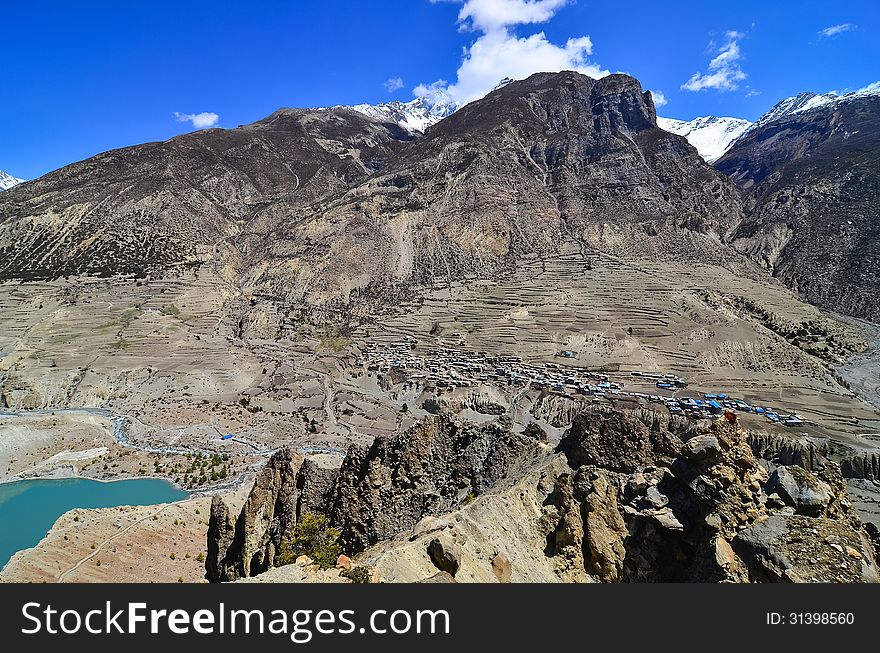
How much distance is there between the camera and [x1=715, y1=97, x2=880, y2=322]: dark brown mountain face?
99688 millimetres

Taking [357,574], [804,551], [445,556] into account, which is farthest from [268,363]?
[804,551]

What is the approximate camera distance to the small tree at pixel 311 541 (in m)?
15.3

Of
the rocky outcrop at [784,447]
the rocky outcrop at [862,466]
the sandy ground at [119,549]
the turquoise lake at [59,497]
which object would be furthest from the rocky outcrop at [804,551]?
the rocky outcrop at [862,466]

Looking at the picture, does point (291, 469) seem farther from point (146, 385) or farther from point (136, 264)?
point (136, 264)

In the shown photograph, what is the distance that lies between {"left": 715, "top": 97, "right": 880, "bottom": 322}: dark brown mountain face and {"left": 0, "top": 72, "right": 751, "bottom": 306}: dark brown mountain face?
35.9ft

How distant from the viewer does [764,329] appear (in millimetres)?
78562

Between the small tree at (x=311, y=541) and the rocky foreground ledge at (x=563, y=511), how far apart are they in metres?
0.39

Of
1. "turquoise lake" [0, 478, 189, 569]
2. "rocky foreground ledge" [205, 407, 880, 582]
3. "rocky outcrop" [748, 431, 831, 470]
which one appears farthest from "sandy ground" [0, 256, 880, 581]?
"rocky foreground ledge" [205, 407, 880, 582]

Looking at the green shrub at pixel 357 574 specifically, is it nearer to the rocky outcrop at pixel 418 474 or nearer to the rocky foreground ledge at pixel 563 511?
the rocky foreground ledge at pixel 563 511

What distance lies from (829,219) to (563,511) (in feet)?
467

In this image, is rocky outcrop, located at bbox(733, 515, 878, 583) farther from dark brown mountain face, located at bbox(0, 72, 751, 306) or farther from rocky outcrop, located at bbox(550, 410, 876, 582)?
dark brown mountain face, located at bbox(0, 72, 751, 306)

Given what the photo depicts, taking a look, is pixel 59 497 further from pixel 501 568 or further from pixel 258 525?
pixel 501 568

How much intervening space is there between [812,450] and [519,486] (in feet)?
→ 141
